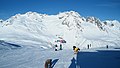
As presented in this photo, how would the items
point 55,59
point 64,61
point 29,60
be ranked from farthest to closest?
1. point 55,59
2. point 29,60
3. point 64,61

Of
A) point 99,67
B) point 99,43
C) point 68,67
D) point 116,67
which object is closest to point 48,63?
point 68,67

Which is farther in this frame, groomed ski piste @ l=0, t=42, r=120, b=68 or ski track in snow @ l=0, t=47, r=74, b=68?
ski track in snow @ l=0, t=47, r=74, b=68

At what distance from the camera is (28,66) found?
54.7ft

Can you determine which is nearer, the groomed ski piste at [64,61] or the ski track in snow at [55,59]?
the groomed ski piste at [64,61]

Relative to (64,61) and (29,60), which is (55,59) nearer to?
(64,61)

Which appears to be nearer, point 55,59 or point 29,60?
point 29,60

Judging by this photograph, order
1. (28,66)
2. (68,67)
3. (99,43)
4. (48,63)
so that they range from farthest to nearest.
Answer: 1. (99,43)
2. (28,66)
3. (68,67)
4. (48,63)

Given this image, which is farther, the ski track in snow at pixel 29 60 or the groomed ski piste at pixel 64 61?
the ski track in snow at pixel 29 60

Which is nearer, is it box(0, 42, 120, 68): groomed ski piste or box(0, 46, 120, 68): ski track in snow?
box(0, 42, 120, 68): groomed ski piste

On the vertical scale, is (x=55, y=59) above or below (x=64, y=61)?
above

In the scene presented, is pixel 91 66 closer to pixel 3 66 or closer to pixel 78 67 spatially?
pixel 78 67

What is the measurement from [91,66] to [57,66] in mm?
2597

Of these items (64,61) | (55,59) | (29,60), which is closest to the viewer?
(64,61)

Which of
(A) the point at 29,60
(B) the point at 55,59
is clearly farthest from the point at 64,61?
(A) the point at 29,60
